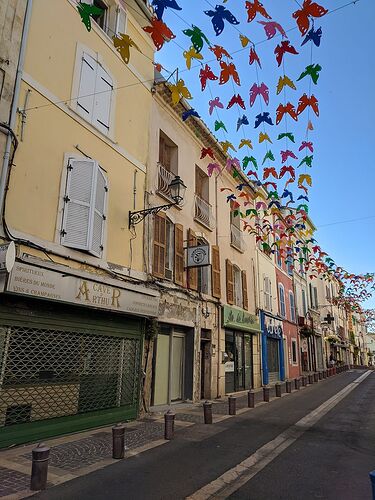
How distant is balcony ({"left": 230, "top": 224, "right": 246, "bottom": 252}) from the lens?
642 inches

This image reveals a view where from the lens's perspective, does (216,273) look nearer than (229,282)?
Yes

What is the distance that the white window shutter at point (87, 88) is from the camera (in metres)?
8.65

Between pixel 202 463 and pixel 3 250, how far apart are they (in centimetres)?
429

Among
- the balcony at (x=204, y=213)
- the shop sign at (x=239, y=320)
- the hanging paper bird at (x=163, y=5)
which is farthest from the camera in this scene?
the shop sign at (x=239, y=320)

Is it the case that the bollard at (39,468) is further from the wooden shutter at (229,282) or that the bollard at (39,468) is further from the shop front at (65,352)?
the wooden shutter at (229,282)

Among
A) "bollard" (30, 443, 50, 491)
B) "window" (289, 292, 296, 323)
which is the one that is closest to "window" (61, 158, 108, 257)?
"bollard" (30, 443, 50, 491)

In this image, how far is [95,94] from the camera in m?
9.10

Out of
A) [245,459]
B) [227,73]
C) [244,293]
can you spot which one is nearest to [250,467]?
[245,459]

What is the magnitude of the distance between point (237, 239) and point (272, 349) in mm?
6887

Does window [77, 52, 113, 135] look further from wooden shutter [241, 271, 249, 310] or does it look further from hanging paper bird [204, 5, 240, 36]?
wooden shutter [241, 271, 249, 310]

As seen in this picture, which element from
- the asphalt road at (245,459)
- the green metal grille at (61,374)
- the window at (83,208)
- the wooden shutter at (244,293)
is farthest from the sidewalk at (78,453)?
the wooden shutter at (244,293)

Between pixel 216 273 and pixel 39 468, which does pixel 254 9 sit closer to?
pixel 39 468

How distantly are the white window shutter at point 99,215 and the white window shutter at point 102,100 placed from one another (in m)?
1.29

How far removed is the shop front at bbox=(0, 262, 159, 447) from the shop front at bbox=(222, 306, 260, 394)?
19.3 ft
